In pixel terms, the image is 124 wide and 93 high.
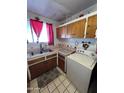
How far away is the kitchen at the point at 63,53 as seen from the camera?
1466mm

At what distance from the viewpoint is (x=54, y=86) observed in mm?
1767

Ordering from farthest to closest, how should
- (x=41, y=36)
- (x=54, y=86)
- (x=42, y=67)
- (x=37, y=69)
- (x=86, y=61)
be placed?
1. (x=41, y=36)
2. (x=42, y=67)
3. (x=37, y=69)
4. (x=54, y=86)
5. (x=86, y=61)

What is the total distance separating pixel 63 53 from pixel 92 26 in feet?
4.14

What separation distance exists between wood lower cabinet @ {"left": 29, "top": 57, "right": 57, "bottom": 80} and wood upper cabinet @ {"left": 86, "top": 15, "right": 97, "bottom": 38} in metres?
1.61

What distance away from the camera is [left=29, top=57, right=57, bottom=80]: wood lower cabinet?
199cm

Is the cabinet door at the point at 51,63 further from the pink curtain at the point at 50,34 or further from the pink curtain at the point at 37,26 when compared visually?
the pink curtain at the point at 37,26

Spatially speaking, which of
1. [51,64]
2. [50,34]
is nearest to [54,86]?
[51,64]

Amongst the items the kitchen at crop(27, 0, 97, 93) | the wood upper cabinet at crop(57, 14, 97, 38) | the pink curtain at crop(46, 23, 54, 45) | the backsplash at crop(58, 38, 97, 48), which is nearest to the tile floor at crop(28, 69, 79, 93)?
the kitchen at crop(27, 0, 97, 93)

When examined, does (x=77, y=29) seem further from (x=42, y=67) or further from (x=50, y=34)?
(x=42, y=67)

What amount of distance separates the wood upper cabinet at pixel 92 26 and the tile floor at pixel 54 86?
4.70 feet

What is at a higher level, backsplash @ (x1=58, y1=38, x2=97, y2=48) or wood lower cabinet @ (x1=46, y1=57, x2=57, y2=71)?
backsplash @ (x1=58, y1=38, x2=97, y2=48)

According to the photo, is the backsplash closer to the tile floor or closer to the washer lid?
the washer lid
